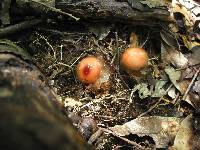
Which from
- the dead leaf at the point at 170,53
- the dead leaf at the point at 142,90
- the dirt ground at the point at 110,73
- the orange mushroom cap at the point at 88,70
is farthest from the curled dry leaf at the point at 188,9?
the orange mushroom cap at the point at 88,70

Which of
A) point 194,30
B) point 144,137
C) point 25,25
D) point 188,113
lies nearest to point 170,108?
point 188,113

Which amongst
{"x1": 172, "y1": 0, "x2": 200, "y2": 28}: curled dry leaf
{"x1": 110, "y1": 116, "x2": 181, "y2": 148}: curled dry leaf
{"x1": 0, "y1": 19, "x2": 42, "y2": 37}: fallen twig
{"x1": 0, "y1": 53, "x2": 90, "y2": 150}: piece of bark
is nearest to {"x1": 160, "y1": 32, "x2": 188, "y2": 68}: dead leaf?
{"x1": 172, "y1": 0, "x2": 200, "y2": 28}: curled dry leaf

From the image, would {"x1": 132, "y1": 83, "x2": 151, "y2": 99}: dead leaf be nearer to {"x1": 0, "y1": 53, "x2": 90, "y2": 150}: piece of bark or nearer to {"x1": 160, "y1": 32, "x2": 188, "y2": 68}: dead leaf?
{"x1": 160, "y1": 32, "x2": 188, "y2": 68}: dead leaf

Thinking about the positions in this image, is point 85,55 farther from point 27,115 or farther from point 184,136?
point 27,115

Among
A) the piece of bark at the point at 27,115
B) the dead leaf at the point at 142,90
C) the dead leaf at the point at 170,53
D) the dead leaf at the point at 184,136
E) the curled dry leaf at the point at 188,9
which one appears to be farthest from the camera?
the curled dry leaf at the point at 188,9

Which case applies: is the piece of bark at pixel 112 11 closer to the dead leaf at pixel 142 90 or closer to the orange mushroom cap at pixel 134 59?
the orange mushroom cap at pixel 134 59

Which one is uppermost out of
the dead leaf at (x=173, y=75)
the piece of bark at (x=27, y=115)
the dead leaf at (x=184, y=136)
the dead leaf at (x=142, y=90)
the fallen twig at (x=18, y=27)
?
the piece of bark at (x=27, y=115)
